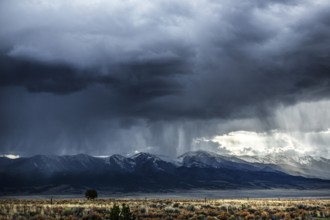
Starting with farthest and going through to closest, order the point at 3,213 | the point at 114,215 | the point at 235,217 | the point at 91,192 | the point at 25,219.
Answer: the point at 91,192 < the point at 235,217 < the point at 3,213 < the point at 25,219 < the point at 114,215

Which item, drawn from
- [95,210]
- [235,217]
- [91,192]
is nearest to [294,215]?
[235,217]

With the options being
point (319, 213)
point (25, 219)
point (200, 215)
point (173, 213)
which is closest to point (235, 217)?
point (200, 215)

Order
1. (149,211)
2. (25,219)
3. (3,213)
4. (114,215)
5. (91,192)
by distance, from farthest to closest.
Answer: (91,192) → (149,211) → (3,213) → (25,219) → (114,215)

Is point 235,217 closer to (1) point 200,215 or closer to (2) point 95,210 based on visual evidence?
(1) point 200,215

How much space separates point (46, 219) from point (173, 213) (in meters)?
15.7

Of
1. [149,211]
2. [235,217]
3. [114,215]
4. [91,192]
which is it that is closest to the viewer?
[114,215]

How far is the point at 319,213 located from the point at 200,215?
49.5 ft

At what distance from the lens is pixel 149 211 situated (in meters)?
50.7

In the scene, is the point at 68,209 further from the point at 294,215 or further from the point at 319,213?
the point at 319,213

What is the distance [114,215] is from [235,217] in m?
19.0

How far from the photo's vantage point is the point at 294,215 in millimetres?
49719

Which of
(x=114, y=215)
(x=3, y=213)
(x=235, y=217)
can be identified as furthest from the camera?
(x=235, y=217)

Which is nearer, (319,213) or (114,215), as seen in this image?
(114,215)

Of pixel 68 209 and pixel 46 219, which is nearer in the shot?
pixel 46 219
